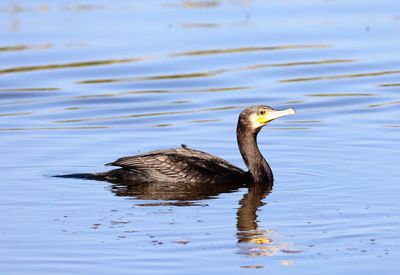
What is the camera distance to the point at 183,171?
48.2 ft

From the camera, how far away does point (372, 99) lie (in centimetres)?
1984

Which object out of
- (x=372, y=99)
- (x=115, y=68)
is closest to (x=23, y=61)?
(x=115, y=68)

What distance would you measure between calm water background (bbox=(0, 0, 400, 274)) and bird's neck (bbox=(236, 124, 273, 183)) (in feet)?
0.67

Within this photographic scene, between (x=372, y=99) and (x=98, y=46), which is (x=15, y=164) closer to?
(x=372, y=99)

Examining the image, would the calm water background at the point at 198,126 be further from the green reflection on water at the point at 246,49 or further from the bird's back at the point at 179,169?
the bird's back at the point at 179,169

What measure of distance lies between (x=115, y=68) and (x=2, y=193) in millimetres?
9163

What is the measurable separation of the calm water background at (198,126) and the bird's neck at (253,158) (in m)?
0.20

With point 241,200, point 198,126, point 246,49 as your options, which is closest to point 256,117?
point 241,200

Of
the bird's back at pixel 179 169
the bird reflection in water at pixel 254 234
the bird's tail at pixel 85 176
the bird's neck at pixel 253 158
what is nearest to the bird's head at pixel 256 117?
the bird's neck at pixel 253 158

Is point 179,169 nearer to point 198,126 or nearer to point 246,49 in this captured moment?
point 198,126

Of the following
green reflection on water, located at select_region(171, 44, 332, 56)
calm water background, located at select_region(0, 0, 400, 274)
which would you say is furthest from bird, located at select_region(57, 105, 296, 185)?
green reflection on water, located at select_region(171, 44, 332, 56)

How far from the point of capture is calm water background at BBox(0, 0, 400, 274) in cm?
1120

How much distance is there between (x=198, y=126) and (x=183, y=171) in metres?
3.13

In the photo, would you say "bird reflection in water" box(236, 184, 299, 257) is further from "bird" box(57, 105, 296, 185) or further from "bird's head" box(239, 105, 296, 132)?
"bird's head" box(239, 105, 296, 132)
